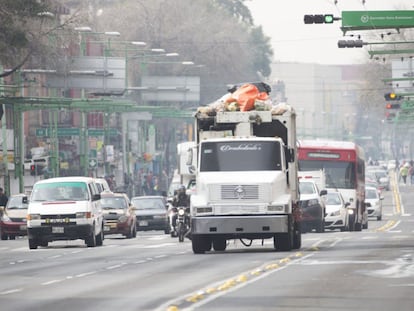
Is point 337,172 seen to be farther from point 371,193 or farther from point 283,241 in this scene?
point 283,241

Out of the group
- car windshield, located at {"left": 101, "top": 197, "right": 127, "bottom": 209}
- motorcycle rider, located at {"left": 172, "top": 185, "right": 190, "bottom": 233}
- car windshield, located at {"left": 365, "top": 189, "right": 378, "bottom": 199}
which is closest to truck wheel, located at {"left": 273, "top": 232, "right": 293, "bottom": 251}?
motorcycle rider, located at {"left": 172, "top": 185, "right": 190, "bottom": 233}

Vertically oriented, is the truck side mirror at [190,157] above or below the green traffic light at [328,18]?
below

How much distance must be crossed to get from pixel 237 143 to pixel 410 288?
14.1 meters

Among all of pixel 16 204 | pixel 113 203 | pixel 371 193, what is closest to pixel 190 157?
pixel 113 203

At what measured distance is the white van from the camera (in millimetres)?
43656

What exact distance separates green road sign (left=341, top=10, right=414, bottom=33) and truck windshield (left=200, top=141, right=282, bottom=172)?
14.7 metres

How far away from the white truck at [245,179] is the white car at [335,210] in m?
21.2

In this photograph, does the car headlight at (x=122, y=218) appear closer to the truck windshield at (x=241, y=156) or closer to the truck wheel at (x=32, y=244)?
the truck wheel at (x=32, y=244)

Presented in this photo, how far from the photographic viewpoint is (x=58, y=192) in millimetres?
44312

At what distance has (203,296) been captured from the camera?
21.2m

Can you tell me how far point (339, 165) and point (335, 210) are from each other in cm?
251

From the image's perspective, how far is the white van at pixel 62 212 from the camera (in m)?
43.7

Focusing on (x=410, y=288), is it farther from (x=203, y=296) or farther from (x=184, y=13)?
(x=184, y=13)

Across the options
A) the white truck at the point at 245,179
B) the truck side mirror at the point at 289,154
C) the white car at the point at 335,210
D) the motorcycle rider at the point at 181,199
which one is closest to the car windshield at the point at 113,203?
the motorcycle rider at the point at 181,199
